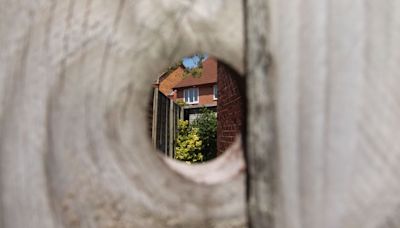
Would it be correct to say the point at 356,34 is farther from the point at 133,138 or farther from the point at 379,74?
the point at 133,138

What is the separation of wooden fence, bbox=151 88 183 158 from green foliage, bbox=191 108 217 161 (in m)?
7.47

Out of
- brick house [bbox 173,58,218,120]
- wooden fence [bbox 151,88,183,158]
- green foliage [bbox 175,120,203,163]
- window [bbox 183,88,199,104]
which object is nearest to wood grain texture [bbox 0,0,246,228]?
wooden fence [bbox 151,88,183,158]

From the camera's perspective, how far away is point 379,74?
48 cm

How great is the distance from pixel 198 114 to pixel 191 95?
56.4 feet

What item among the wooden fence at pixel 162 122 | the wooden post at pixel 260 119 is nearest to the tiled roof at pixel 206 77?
the wooden fence at pixel 162 122

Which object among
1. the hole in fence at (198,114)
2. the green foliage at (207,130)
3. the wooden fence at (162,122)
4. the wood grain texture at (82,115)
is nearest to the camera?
the wood grain texture at (82,115)

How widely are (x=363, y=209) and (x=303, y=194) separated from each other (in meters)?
→ 0.06

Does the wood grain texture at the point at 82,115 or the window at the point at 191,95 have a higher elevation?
the window at the point at 191,95

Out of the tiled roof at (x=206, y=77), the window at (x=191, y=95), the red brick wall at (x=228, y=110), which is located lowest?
the red brick wall at (x=228, y=110)

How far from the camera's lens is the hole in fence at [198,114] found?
20.2 feet

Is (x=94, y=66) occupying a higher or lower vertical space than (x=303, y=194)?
higher

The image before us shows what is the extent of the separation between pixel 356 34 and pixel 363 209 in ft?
0.57

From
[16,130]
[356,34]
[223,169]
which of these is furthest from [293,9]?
[16,130]

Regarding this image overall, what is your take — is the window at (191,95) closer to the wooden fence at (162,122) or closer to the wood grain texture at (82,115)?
the wooden fence at (162,122)
